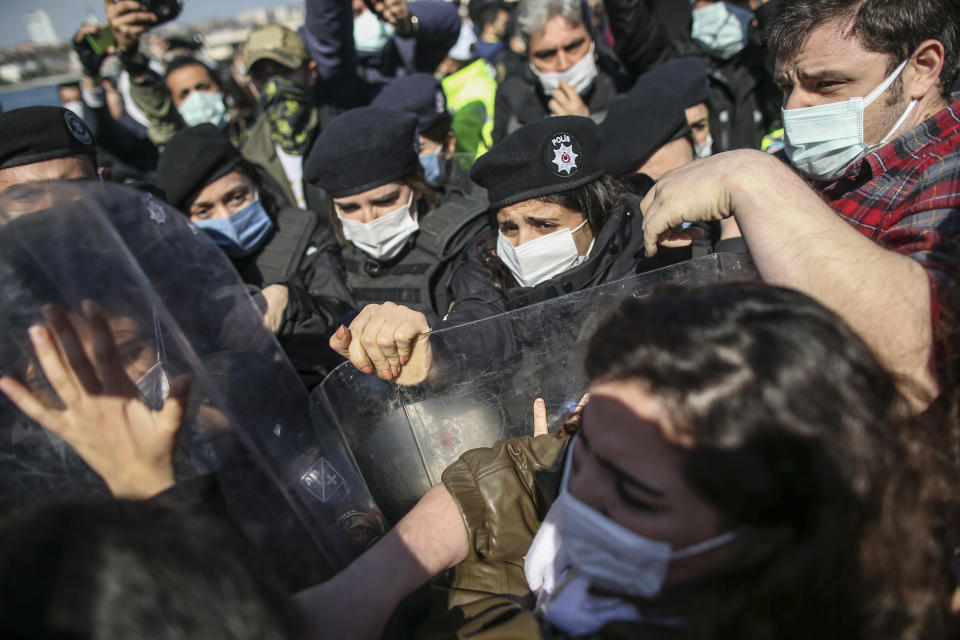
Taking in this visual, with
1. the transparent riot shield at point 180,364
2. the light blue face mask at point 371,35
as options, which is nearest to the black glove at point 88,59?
the light blue face mask at point 371,35

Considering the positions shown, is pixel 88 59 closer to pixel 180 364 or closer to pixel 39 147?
pixel 39 147

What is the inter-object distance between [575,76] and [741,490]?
367cm

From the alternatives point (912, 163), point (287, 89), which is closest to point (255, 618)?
point (912, 163)

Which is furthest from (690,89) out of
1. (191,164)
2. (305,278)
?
(191,164)

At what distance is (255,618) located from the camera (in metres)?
0.89

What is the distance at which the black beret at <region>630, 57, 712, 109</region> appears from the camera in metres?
3.45

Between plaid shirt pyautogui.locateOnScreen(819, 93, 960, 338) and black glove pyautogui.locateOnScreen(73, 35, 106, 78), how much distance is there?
517 centimetres

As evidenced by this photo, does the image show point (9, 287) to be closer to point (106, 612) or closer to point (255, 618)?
point (106, 612)

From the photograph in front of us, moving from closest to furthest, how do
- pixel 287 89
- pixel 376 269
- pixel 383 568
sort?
1. pixel 383 568
2. pixel 376 269
3. pixel 287 89

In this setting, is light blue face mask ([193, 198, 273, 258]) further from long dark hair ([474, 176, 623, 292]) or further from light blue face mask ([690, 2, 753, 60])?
light blue face mask ([690, 2, 753, 60])

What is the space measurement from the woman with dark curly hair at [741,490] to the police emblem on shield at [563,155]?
4.64 ft

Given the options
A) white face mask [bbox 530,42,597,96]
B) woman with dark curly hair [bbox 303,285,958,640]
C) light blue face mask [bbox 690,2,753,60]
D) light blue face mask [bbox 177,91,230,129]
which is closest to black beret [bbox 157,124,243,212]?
light blue face mask [bbox 177,91,230,129]

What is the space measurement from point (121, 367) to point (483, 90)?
475 centimetres

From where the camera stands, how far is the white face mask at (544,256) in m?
2.47
